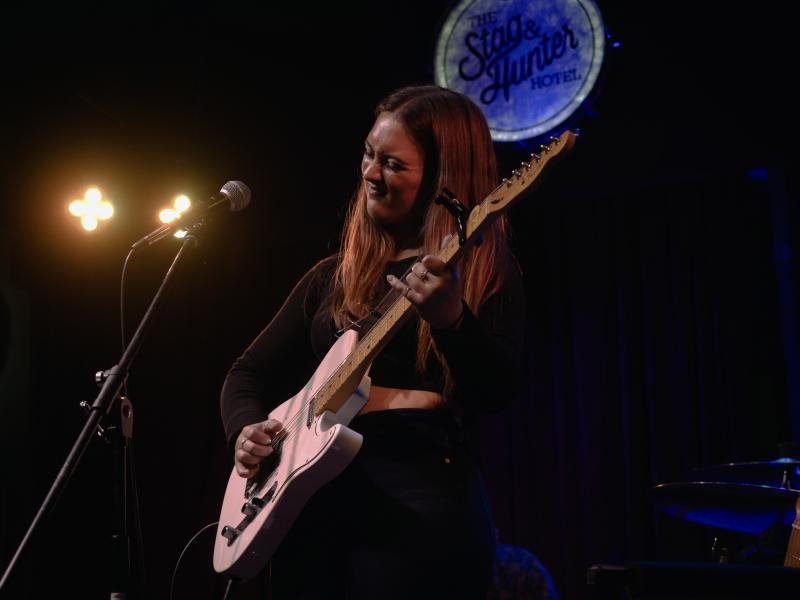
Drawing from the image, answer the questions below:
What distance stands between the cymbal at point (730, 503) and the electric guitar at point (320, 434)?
3.56 feet

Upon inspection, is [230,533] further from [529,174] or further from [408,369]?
[529,174]

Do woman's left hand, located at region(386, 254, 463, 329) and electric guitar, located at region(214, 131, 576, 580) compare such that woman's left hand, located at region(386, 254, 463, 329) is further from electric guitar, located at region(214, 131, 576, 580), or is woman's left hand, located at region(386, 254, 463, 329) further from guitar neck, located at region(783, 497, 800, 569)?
guitar neck, located at region(783, 497, 800, 569)

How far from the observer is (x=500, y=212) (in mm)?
1512

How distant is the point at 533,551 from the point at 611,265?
59.2 inches

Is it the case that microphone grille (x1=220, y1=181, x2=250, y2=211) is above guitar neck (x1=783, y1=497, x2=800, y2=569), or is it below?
above

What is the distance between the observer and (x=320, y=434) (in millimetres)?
1609

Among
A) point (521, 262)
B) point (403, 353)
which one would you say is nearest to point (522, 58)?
point (521, 262)

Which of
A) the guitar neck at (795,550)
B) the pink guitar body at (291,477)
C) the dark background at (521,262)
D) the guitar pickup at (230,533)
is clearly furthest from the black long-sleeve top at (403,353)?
the dark background at (521,262)

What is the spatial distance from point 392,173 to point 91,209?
2825 mm

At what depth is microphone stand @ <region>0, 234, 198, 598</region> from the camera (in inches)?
76.3

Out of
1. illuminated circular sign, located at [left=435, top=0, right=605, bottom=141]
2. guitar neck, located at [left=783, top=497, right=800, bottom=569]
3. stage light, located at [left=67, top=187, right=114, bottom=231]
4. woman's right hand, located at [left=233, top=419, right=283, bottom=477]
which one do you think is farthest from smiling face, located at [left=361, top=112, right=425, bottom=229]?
stage light, located at [left=67, top=187, right=114, bottom=231]

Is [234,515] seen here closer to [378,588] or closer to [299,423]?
[299,423]

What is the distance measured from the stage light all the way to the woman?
2463mm

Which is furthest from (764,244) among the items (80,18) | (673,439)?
(80,18)
